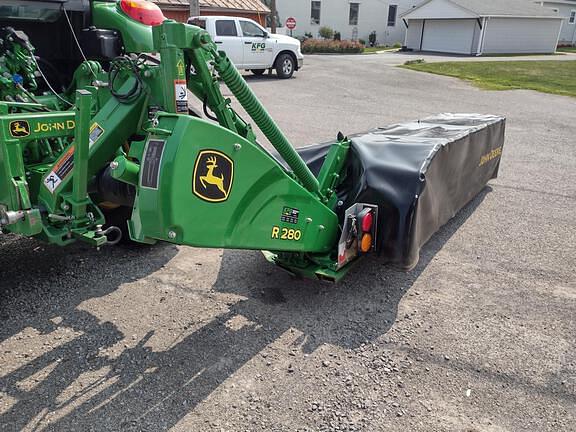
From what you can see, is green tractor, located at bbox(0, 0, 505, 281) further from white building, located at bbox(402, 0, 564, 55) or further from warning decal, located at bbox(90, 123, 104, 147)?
white building, located at bbox(402, 0, 564, 55)

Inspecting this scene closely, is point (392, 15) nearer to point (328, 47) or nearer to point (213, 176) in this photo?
point (328, 47)

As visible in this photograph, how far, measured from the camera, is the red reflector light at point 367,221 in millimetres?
3257

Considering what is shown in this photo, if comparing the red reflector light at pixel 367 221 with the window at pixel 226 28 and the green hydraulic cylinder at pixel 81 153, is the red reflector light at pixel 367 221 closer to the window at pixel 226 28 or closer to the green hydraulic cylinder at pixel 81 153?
the green hydraulic cylinder at pixel 81 153

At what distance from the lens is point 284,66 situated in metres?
15.9

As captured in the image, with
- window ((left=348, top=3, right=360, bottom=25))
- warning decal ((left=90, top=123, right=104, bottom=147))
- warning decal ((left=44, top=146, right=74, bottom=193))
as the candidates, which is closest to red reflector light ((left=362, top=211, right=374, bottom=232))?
warning decal ((left=90, top=123, right=104, bottom=147))

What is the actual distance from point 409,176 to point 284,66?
13.3 metres

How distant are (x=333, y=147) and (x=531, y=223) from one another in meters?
2.36

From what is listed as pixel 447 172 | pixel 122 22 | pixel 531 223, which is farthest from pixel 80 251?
pixel 531 223

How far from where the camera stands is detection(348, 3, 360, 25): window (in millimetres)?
40031

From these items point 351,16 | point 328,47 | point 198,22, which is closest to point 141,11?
point 198,22

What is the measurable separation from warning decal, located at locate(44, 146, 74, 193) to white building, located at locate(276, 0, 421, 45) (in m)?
37.8

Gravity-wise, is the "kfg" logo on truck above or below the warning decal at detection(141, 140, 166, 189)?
below

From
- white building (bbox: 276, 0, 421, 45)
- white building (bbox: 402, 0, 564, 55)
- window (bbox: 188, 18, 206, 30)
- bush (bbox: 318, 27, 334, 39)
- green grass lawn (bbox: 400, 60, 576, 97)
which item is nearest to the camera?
window (bbox: 188, 18, 206, 30)

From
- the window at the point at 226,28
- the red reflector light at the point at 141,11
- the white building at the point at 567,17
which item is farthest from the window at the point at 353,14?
the red reflector light at the point at 141,11
